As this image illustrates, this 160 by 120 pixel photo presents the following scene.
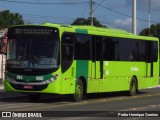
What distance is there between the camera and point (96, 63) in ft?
81.5

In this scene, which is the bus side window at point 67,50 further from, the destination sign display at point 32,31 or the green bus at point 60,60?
the destination sign display at point 32,31

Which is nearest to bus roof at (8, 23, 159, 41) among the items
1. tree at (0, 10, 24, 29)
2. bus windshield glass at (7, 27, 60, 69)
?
bus windshield glass at (7, 27, 60, 69)

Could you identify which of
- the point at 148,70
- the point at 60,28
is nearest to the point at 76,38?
the point at 60,28

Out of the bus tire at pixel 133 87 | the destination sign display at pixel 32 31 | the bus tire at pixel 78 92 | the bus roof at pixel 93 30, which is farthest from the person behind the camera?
the bus tire at pixel 133 87

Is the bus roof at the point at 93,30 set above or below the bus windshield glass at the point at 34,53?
above

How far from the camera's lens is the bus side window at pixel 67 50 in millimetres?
22219

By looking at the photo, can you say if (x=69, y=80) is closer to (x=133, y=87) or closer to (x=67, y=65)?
(x=67, y=65)

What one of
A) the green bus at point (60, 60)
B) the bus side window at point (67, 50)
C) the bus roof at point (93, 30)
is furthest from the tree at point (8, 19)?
the bus side window at point (67, 50)

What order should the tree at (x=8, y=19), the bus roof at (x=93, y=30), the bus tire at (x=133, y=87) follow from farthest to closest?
the tree at (x=8, y=19) < the bus tire at (x=133, y=87) < the bus roof at (x=93, y=30)

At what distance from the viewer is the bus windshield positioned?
72.0ft

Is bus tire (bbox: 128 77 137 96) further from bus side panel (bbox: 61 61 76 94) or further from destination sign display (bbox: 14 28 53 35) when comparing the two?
destination sign display (bbox: 14 28 53 35)

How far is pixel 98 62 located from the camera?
25.0 metres

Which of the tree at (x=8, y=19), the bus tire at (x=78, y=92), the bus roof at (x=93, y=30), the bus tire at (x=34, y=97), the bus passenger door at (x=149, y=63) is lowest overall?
the bus tire at (x=34, y=97)

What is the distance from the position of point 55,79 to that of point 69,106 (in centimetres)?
158
